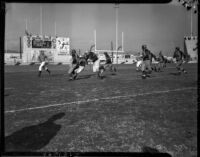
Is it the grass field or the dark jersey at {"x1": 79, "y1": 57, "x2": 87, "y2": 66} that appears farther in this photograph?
the dark jersey at {"x1": 79, "y1": 57, "x2": 87, "y2": 66}

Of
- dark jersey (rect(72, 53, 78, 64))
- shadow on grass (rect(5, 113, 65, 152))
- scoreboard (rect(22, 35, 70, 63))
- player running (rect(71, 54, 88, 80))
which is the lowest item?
shadow on grass (rect(5, 113, 65, 152))

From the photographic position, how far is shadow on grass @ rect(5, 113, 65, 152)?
3771 mm

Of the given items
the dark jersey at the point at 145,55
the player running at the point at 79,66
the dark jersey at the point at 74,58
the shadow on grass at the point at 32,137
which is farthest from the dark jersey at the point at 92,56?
the shadow on grass at the point at 32,137

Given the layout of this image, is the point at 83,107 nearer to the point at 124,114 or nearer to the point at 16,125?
the point at 124,114

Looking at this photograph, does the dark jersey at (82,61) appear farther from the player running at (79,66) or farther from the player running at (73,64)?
the player running at (73,64)

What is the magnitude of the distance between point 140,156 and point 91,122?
8.80ft

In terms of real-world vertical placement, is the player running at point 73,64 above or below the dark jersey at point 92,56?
below

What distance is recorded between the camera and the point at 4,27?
223cm

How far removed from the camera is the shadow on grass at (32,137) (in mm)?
3771

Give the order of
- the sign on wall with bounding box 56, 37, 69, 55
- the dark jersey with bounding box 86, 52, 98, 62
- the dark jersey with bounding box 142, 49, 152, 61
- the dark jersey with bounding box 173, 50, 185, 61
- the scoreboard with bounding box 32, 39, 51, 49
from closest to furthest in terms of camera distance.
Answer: the dark jersey with bounding box 142, 49, 152, 61
the dark jersey with bounding box 86, 52, 98, 62
the dark jersey with bounding box 173, 50, 185, 61
the scoreboard with bounding box 32, 39, 51, 49
the sign on wall with bounding box 56, 37, 69, 55

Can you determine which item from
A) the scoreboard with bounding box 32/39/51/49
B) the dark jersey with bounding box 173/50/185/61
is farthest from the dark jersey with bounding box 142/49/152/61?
the scoreboard with bounding box 32/39/51/49

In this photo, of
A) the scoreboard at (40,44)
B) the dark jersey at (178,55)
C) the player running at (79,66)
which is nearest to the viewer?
the player running at (79,66)

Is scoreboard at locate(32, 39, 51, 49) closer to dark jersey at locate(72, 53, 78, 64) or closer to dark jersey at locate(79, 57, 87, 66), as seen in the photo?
dark jersey at locate(72, 53, 78, 64)

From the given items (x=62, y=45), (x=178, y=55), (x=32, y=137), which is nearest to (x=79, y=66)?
(x=178, y=55)
